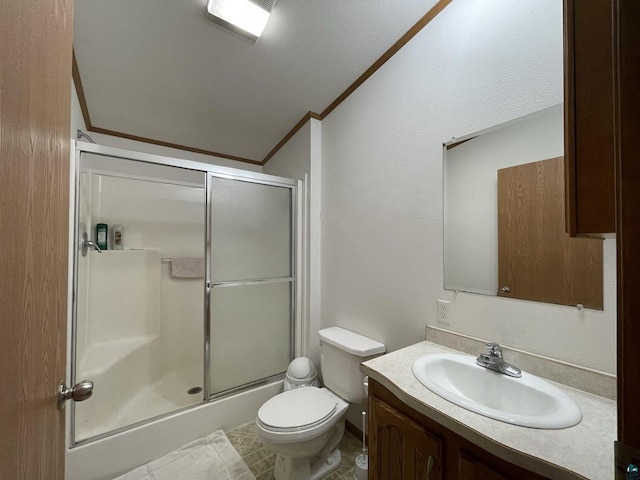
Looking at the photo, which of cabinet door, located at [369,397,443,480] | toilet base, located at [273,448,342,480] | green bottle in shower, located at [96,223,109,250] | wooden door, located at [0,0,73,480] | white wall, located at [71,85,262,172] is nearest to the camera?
wooden door, located at [0,0,73,480]

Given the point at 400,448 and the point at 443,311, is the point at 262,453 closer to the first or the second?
the point at 400,448

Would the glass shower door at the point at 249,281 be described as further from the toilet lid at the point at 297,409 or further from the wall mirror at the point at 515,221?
the wall mirror at the point at 515,221

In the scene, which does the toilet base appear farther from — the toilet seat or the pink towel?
the pink towel

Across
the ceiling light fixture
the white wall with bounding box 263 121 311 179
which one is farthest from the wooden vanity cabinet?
the ceiling light fixture

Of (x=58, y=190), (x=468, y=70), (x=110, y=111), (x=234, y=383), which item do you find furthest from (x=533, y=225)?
(x=110, y=111)

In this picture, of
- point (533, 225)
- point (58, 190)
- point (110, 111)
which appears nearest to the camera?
point (58, 190)

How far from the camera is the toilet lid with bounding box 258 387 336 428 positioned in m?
1.30

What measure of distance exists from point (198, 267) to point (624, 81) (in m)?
2.63

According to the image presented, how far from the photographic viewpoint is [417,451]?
84 centimetres

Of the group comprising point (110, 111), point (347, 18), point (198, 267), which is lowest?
point (198, 267)

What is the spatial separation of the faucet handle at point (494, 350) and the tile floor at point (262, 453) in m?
1.14

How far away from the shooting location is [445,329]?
1.25 meters

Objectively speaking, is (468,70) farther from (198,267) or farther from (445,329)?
(198,267)

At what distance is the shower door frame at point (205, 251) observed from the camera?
4.60 feet
